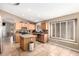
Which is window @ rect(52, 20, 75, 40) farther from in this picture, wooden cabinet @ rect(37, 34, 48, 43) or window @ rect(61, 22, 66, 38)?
wooden cabinet @ rect(37, 34, 48, 43)

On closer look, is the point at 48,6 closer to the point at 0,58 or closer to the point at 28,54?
the point at 28,54

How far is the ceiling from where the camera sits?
1.66 meters

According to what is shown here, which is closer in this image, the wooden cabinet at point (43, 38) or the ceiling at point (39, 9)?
the ceiling at point (39, 9)

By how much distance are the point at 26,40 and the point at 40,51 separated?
1.17ft

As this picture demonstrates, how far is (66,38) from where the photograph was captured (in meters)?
1.75

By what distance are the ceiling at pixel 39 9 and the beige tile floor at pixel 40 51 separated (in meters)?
0.59

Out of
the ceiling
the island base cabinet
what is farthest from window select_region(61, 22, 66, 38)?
the island base cabinet

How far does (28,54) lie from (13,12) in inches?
34.0

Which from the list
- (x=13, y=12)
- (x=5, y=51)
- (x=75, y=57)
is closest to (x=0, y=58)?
(x=5, y=51)

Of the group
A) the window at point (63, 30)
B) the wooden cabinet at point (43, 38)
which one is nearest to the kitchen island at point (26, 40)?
the wooden cabinet at point (43, 38)

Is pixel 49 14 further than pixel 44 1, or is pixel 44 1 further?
pixel 49 14

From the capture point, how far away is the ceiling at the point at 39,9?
5.44ft

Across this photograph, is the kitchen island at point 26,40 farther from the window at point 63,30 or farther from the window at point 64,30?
the window at point 63,30

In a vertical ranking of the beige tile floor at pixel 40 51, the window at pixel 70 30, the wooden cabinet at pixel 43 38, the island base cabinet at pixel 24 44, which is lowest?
the beige tile floor at pixel 40 51
